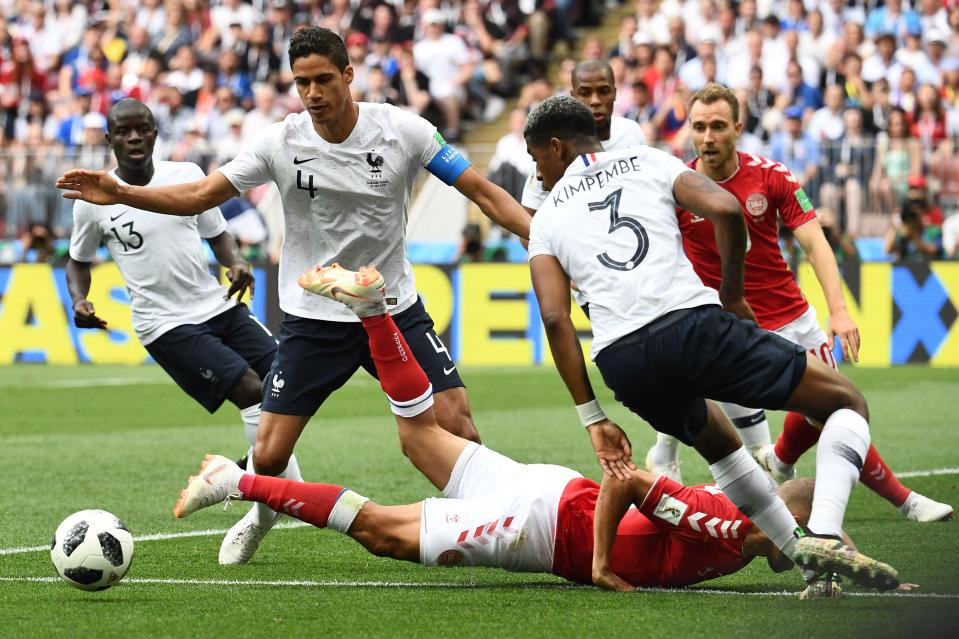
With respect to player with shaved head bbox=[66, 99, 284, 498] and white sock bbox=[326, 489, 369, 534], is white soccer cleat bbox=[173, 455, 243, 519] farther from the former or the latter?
player with shaved head bbox=[66, 99, 284, 498]

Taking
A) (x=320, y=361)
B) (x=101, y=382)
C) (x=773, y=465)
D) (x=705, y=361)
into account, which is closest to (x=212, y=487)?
(x=320, y=361)

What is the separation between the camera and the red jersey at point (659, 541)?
6.42 m

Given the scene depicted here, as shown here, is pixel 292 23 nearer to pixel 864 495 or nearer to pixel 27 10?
pixel 27 10

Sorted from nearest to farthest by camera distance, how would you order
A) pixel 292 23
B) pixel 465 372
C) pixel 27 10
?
pixel 465 372, pixel 292 23, pixel 27 10

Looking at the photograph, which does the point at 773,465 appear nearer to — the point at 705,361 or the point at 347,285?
the point at 705,361

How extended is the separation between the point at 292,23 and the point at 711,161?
62.5ft

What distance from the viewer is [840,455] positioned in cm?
625

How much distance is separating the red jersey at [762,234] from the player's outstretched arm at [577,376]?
95.5 inches

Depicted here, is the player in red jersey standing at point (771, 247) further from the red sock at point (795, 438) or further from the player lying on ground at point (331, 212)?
the player lying on ground at point (331, 212)

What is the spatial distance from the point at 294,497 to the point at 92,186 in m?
1.84

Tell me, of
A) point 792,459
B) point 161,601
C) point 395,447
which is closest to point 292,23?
point 395,447

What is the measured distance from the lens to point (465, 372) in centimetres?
1900

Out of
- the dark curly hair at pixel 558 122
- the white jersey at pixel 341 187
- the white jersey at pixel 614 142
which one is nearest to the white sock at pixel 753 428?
→ the white jersey at pixel 614 142

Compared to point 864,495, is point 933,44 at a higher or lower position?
higher
